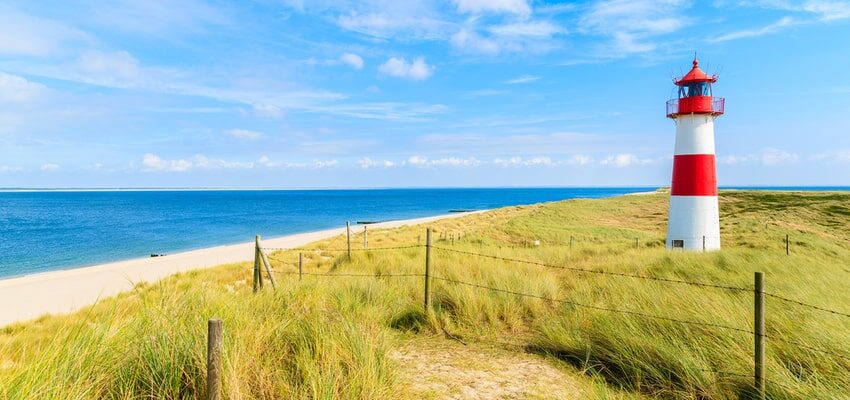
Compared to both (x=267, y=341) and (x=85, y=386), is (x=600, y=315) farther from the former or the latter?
(x=85, y=386)

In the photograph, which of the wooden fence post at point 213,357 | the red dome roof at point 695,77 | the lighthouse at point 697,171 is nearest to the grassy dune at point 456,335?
the wooden fence post at point 213,357

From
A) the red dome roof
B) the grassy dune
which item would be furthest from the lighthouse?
the grassy dune

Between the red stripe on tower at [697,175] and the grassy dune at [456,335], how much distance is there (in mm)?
4263

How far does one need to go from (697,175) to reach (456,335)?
10761mm

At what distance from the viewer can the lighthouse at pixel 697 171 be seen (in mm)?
13430

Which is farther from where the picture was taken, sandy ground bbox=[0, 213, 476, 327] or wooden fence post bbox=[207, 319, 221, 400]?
sandy ground bbox=[0, 213, 476, 327]

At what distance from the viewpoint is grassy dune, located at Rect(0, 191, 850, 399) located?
3.32m

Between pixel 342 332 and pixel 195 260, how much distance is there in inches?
1004

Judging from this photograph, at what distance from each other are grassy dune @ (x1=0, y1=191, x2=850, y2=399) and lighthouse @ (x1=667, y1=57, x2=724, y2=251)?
409 centimetres

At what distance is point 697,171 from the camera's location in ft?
44.1

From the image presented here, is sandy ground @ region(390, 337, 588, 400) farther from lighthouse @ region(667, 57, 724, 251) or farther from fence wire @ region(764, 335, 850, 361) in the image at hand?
lighthouse @ region(667, 57, 724, 251)

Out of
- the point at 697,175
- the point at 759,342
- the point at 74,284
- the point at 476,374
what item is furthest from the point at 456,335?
the point at 74,284

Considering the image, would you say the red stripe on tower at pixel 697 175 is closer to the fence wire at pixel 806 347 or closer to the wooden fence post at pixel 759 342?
the fence wire at pixel 806 347

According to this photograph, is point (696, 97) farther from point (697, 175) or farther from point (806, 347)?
point (806, 347)
